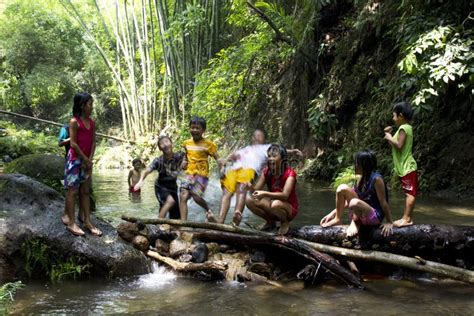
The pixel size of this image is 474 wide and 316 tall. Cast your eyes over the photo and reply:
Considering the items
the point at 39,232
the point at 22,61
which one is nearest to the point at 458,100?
the point at 39,232

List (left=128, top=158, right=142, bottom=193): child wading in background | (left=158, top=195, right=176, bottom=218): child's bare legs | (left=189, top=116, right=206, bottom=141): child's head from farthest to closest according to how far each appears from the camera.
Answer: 1. (left=128, top=158, right=142, bottom=193): child wading in background
2. (left=158, top=195, right=176, bottom=218): child's bare legs
3. (left=189, top=116, right=206, bottom=141): child's head

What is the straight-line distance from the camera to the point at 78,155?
5047 mm

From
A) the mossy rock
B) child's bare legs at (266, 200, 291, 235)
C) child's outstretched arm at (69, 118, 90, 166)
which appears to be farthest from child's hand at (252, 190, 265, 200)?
the mossy rock

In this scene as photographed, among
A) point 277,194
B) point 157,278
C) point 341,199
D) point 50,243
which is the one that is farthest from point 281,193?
point 50,243

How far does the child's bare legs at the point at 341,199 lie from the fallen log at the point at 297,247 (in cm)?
60

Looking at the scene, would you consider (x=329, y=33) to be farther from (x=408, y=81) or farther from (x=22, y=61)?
(x=22, y=61)

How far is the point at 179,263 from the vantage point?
514 centimetres

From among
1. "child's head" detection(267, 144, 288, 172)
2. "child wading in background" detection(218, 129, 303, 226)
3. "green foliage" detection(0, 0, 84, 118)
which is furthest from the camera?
"green foliage" detection(0, 0, 84, 118)

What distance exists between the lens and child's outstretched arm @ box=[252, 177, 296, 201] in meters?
5.24

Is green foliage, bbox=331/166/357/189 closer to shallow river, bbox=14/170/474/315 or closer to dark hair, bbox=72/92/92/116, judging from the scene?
shallow river, bbox=14/170/474/315

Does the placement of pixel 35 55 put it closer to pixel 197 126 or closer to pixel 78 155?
pixel 197 126

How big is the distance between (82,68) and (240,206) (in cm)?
2747

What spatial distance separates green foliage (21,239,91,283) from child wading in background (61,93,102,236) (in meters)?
0.29

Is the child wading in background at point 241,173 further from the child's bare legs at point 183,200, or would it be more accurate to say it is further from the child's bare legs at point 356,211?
the child's bare legs at point 356,211
